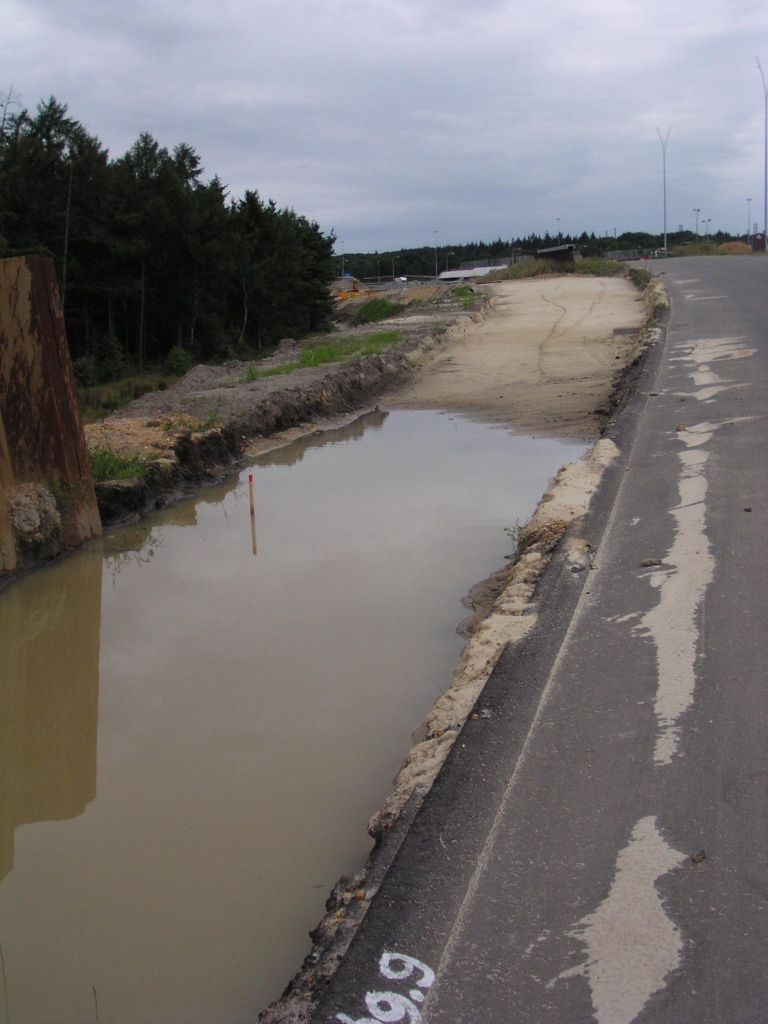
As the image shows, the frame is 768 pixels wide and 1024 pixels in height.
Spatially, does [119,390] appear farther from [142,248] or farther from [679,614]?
[679,614]

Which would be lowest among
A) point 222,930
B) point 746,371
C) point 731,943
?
point 222,930

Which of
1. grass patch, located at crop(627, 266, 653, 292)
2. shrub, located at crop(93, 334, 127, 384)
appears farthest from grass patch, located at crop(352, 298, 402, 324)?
shrub, located at crop(93, 334, 127, 384)

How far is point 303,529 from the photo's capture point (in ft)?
31.1

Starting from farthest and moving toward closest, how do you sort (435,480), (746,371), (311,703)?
(746,371)
(435,480)
(311,703)

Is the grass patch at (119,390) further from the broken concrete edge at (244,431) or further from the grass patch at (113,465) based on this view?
the grass patch at (113,465)

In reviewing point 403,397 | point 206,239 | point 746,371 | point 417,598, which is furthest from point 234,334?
point 417,598

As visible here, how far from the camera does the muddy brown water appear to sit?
359cm

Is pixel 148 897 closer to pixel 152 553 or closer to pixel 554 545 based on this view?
pixel 554 545

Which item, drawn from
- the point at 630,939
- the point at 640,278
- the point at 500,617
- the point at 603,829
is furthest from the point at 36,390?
the point at 640,278

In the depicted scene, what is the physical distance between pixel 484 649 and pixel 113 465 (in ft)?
23.2

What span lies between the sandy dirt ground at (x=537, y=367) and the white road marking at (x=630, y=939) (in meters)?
10.5

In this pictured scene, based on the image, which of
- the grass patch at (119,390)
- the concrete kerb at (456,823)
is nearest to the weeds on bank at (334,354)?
the grass patch at (119,390)

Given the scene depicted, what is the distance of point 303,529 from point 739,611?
5.26 metres

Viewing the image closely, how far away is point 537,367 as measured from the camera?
19.9 meters
